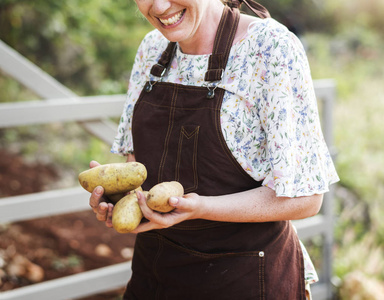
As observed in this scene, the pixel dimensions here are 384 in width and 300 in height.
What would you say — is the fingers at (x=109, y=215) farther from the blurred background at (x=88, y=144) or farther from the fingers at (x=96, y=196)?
the blurred background at (x=88, y=144)

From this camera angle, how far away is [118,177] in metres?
1.47

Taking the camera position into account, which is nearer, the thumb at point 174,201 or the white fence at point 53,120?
the thumb at point 174,201

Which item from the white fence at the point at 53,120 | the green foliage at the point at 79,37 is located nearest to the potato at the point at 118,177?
the white fence at the point at 53,120

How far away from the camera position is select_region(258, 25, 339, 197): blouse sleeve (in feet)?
4.42

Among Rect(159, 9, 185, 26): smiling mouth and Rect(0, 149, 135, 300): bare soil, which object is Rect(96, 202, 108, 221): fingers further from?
Rect(0, 149, 135, 300): bare soil

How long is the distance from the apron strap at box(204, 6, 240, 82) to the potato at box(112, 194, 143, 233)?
1.41 feet

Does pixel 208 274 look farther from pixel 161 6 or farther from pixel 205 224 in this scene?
pixel 161 6

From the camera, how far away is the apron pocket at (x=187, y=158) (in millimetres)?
1484

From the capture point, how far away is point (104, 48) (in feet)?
18.1

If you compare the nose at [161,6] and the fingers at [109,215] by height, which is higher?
the nose at [161,6]

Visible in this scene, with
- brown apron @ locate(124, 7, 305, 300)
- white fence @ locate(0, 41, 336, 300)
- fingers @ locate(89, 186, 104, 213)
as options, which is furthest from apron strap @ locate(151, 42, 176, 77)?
white fence @ locate(0, 41, 336, 300)

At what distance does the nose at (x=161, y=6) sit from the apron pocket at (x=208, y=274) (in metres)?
0.72

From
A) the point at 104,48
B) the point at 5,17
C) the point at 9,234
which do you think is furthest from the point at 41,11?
the point at 9,234

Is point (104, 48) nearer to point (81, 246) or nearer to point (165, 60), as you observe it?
point (81, 246)
